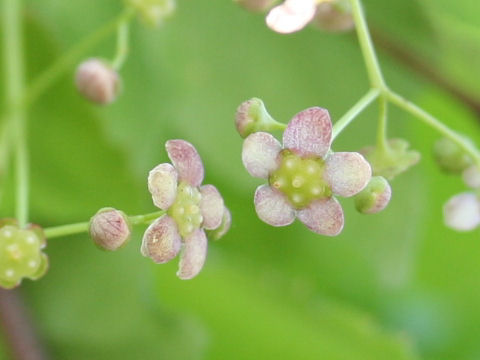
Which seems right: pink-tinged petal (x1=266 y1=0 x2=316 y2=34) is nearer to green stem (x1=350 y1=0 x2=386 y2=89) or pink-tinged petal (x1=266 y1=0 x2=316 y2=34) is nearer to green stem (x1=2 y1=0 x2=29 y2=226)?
green stem (x1=350 y1=0 x2=386 y2=89)

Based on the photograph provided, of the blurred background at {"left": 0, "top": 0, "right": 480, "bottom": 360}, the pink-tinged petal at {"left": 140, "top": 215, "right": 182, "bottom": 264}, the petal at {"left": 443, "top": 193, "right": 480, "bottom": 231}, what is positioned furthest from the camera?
the blurred background at {"left": 0, "top": 0, "right": 480, "bottom": 360}

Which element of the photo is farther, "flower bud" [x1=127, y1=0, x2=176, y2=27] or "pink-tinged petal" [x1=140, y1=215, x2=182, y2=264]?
"flower bud" [x1=127, y1=0, x2=176, y2=27]

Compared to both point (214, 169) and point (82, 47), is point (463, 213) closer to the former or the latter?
point (82, 47)

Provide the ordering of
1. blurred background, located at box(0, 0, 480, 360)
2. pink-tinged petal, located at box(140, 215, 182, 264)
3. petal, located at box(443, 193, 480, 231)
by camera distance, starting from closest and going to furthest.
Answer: pink-tinged petal, located at box(140, 215, 182, 264), petal, located at box(443, 193, 480, 231), blurred background, located at box(0, 0, 480, 360)

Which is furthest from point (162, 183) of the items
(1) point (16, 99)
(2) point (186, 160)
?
(1) point (16, 99)

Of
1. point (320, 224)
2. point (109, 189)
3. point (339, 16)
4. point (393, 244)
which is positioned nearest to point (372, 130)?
point (393, 244)

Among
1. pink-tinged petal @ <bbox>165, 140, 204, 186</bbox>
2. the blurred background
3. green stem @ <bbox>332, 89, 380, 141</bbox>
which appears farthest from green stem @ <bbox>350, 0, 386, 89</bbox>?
the blurred background

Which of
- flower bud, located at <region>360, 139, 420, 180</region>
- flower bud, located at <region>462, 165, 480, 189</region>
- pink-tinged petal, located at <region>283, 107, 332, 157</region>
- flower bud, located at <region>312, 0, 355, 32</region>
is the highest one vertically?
flower bud, located at <region>312, 0, 355, 32</region>

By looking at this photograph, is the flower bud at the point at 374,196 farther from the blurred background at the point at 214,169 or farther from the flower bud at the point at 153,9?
the blurred background at the point at 214,169
